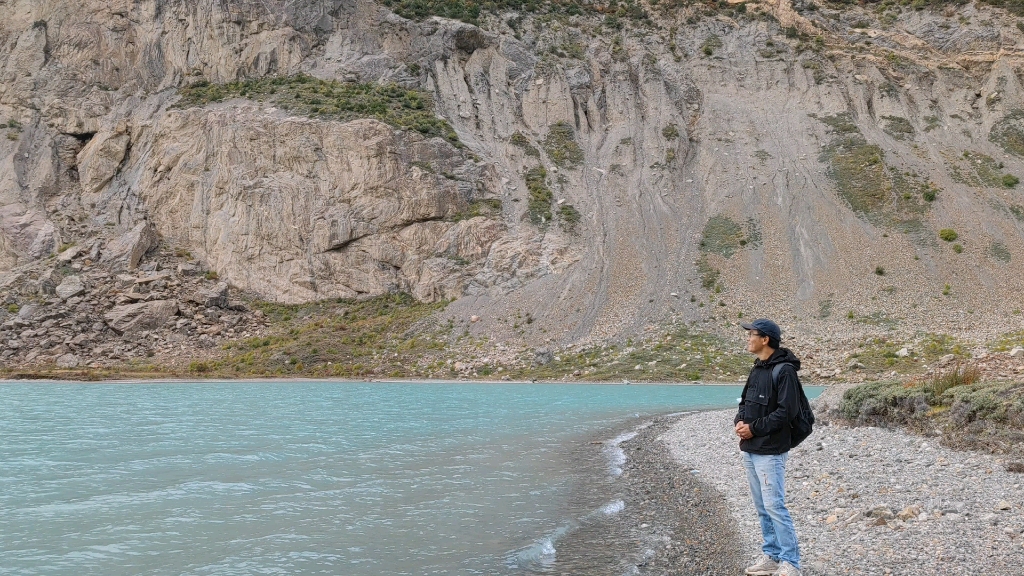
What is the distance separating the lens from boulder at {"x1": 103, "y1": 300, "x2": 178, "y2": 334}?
47.2 metres

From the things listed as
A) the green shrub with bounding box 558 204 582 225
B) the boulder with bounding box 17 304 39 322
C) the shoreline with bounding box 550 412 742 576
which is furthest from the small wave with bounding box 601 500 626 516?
the boulder with bounding box 17 304 39 322

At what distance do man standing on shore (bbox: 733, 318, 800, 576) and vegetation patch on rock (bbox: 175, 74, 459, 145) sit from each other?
52.4 m

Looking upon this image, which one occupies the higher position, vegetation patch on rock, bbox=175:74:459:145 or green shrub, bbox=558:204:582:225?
vegetation patch on rock, bbox=175:74:459:145

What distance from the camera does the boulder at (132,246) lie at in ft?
170

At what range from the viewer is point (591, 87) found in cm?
6334

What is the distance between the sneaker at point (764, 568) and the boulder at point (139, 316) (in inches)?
1979

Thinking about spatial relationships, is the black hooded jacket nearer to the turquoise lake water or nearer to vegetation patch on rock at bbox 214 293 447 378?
the turquoise lake water

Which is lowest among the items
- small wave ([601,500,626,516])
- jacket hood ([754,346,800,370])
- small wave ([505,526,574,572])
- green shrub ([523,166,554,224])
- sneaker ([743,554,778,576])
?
small wave ([601,500,626,516])

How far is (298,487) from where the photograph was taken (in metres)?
11.2

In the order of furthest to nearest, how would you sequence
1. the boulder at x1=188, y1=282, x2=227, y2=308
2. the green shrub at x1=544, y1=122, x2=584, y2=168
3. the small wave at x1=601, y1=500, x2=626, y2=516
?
the green shrub at x1=544, y1=122, x2=584, y2=168 → the boulder at x1=188, y1=282, x2=227, y2=308 → the small wave at x1=601, y1=500, x2=626, y2=516

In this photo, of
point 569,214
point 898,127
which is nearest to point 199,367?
point 569,214

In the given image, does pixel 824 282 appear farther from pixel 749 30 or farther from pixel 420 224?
pixel 749 30

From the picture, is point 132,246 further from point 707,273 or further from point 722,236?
point 722,236

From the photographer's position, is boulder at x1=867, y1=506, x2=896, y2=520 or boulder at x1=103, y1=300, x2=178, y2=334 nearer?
boulder at x1=867, y1=506, x2=896, y2=520
